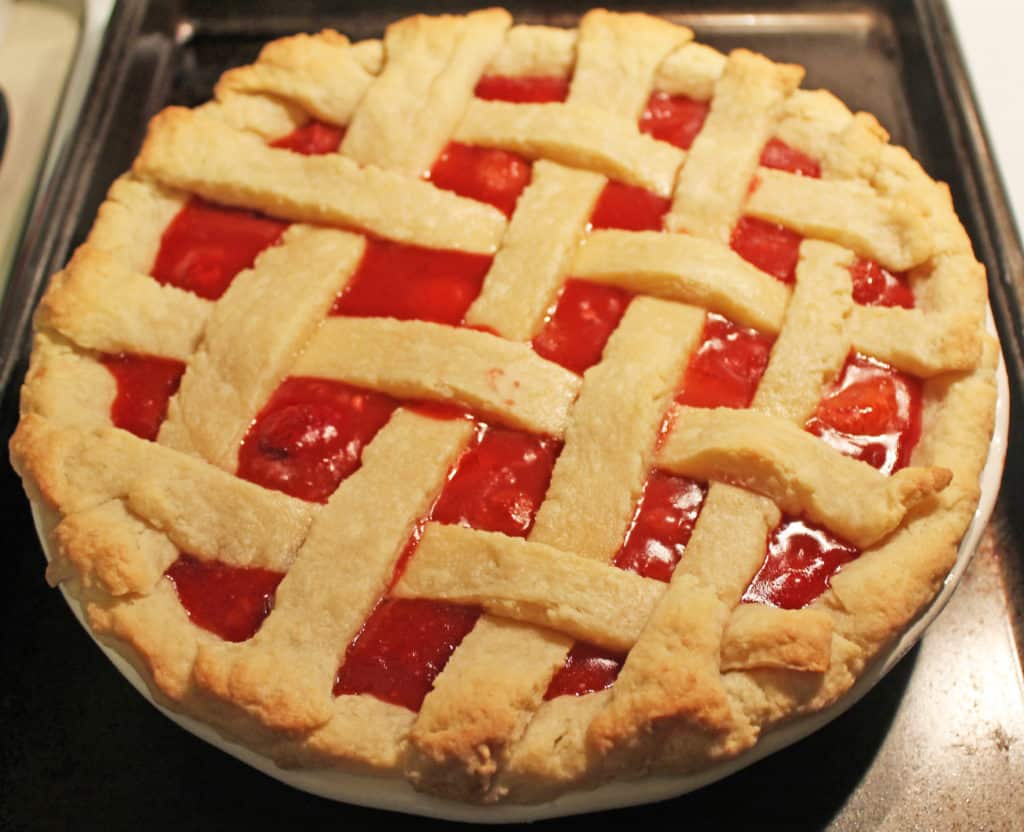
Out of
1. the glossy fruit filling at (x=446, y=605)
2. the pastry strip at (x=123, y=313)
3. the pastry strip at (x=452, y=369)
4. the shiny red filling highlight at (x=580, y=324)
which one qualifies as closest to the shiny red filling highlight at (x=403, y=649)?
the glossy fruit filling at (x=446, y=605)

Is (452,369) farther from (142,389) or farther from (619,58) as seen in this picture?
(619,58)

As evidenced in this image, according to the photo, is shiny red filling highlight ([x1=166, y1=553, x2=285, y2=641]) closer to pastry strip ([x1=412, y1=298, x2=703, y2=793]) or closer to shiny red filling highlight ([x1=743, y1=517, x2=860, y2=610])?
pastry strip ([x1=412, y1=298, x2=703, y2=793])

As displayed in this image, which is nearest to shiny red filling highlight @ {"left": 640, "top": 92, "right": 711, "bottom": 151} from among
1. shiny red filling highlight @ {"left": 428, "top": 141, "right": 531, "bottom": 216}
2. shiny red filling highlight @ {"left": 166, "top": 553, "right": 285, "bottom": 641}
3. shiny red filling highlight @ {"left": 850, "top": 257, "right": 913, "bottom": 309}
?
shiny red filling highlight @ {"left": 428, "top": 141, "right": 531, "bottom": 216}

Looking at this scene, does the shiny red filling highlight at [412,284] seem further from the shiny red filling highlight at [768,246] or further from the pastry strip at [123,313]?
the shiny red filling highlight at [768,246]

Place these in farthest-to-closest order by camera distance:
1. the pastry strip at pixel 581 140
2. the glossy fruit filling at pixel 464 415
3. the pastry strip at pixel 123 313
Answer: the pastry strip at pixel 581 140 → the pastry strip at pixel 123 313 → the glossy fruit filling at pixel 464 415

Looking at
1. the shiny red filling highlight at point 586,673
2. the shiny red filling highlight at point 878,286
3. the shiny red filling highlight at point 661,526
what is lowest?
the shiny red filling highlight at point 586,673

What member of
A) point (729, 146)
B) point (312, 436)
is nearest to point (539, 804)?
point (312, 436)

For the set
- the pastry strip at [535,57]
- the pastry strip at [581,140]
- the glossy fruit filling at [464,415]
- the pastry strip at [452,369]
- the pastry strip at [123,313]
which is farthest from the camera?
the pastry strip at [535,57]
